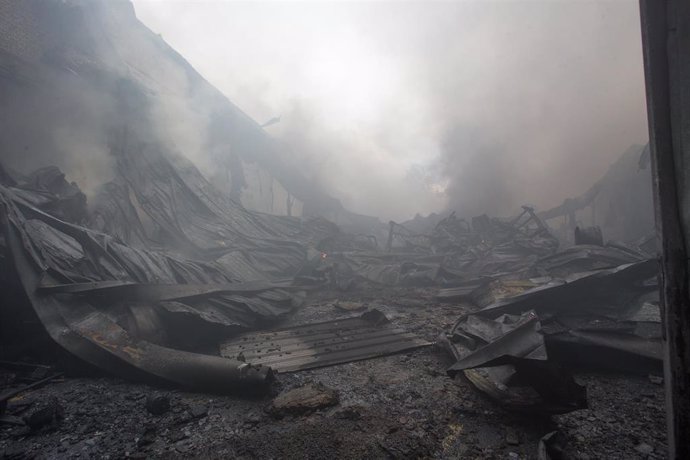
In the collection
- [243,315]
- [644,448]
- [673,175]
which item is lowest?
[644,448]

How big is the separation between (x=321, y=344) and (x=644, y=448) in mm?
3036

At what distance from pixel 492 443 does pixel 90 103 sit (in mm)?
11384

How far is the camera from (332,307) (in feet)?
20.0

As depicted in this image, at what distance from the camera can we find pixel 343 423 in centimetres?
244

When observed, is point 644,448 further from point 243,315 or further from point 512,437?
point 243,315

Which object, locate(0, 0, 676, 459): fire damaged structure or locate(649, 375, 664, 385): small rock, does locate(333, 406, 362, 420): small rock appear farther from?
locate(649, 375, 664, 385): small rock

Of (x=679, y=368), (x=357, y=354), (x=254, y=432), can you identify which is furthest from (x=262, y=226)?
(x=679, y=368)

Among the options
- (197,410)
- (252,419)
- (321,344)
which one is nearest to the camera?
(252,419)

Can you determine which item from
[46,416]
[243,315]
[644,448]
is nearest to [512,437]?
[644,448]

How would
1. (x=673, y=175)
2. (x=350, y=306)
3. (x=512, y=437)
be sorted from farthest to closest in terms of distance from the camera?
(x=350, y=306), (x=512, y=437), (x=673, y=175)

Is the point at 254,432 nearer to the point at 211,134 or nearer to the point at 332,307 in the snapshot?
the point at 332,307

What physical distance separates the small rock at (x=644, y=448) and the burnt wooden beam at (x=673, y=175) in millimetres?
1446

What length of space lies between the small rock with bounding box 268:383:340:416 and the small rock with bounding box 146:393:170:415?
0.84 m

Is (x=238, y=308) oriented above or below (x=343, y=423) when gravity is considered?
above
